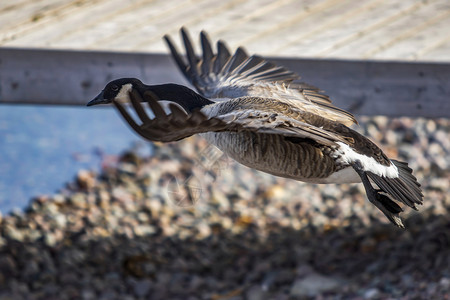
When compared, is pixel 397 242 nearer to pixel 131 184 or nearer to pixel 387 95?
pixel 387 95

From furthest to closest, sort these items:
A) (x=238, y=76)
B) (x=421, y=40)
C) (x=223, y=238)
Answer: (x=223, y=238)
(x=421, y=40)
(x=238, y=76)

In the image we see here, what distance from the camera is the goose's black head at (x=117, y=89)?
263cm

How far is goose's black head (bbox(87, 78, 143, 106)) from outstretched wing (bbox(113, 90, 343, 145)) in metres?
0.54

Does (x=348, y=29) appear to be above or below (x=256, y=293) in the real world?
above

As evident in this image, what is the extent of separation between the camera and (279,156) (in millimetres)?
2639

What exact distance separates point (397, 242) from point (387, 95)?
148 centimetres

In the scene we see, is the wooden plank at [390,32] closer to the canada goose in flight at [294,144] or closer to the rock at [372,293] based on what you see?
the canada goose in flight at [294,144]

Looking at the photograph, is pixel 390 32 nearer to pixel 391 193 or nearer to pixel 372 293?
pixel 372 293

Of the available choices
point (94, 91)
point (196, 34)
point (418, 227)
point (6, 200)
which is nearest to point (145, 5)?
point (196, 34)

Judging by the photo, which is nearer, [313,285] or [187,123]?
[187,123]

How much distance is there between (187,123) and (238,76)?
5.33 feet

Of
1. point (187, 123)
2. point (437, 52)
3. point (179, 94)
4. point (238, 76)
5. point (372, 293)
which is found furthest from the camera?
point (372, 293)

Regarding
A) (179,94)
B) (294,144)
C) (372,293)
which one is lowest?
(372,293)

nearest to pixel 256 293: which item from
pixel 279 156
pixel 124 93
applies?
pixel 279 156
